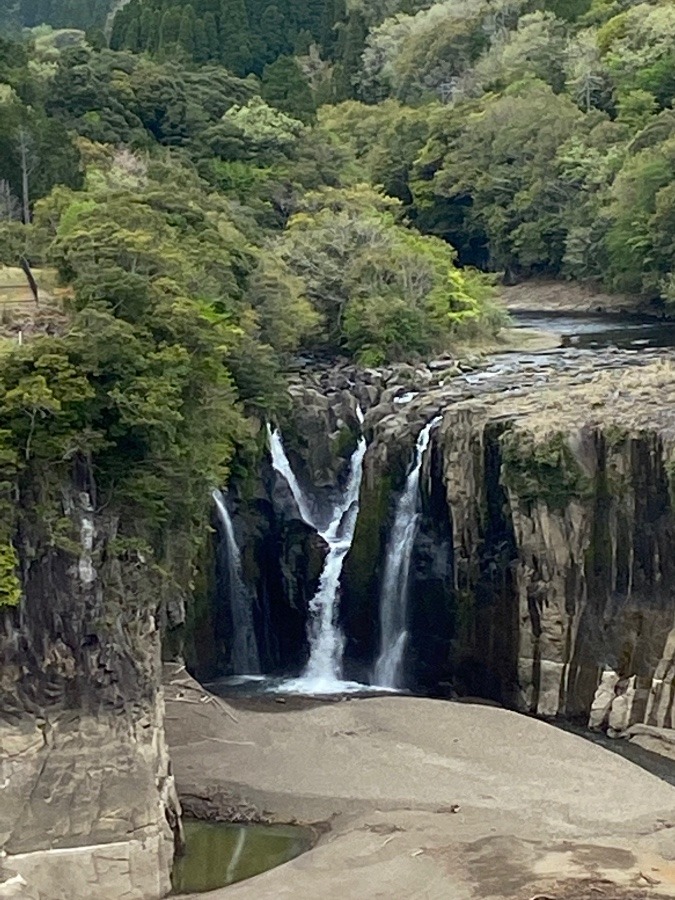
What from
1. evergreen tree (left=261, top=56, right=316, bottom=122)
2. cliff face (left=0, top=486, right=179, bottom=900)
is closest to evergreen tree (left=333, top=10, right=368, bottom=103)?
evergreen tree (left=261, top=56, right=316, bottom=122)

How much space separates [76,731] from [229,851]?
382 centimetres

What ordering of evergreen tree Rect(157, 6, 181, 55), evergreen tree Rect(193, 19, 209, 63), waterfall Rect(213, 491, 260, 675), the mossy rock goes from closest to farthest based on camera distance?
the mossy rock < waterfall Rect(213, 491, 260, 675) < evergreen tree Rect(157, 6, 181, 55) < evergreen tree Rect(193, 19, 209, 63)

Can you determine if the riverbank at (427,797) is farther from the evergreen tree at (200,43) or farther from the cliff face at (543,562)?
the evergreen tree at (200,43)

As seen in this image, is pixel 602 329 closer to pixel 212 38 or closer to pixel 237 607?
pixel 237 607

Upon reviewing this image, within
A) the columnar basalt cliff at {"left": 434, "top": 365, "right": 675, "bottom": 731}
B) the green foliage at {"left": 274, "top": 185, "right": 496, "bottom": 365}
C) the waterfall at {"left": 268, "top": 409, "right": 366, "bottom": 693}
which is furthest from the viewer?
the green foliage at {"left": 274, "top": 185, "right": 496, "bottom": 365}

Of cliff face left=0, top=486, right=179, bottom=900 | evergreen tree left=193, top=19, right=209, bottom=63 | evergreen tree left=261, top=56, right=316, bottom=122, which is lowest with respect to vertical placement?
cliff face left=0, top=486, right=179, bottom=900

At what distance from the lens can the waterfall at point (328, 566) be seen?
111ft

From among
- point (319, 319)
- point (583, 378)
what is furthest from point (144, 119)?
point (583, 378)

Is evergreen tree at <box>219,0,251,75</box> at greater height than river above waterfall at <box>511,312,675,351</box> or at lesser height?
greater

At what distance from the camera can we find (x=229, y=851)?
23.9 metres

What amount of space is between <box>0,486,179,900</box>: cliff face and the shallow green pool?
2.29 ft

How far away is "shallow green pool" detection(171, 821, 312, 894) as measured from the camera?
2289 centimetres

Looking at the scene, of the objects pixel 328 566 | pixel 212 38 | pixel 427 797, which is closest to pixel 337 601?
pixel 328 566

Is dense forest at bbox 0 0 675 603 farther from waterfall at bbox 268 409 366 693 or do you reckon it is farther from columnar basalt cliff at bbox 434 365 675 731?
columnar basalt cliff at bbox 434 365 675 731
